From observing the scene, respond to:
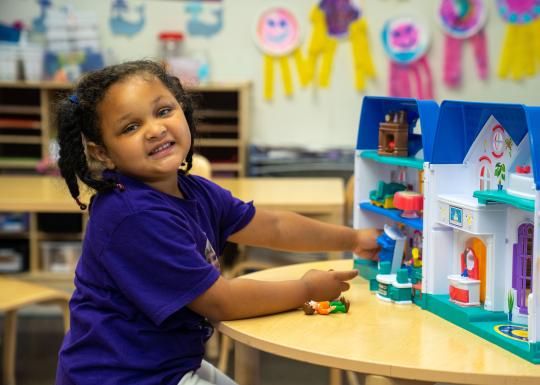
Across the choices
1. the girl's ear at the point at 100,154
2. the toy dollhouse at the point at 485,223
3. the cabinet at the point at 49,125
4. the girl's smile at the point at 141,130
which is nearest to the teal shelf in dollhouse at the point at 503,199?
the toy dollhouse at the point at 485,223

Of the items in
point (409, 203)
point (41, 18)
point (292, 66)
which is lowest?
point (409, 203)

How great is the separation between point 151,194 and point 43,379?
1.89 meters

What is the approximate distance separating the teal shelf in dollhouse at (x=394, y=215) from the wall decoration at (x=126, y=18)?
10.9 ft

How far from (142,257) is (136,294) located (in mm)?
60

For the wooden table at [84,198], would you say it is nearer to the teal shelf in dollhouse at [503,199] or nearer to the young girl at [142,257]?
the young girl at [142,257]

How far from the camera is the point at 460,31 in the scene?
15.3ft

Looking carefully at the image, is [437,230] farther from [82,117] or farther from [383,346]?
[82,117]

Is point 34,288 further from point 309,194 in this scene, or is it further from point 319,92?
point 319,92

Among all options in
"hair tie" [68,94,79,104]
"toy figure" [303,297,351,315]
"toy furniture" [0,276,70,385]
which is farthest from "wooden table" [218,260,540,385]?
"toy furniture" [0,276,70,385]

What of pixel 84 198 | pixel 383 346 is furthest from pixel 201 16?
pixel 383 346

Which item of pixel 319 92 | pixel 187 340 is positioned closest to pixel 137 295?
pixel 187 340

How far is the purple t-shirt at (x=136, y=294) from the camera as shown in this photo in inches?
51.6

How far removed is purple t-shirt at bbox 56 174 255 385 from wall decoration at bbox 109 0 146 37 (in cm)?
356

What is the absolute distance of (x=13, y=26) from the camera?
4.67 metres
